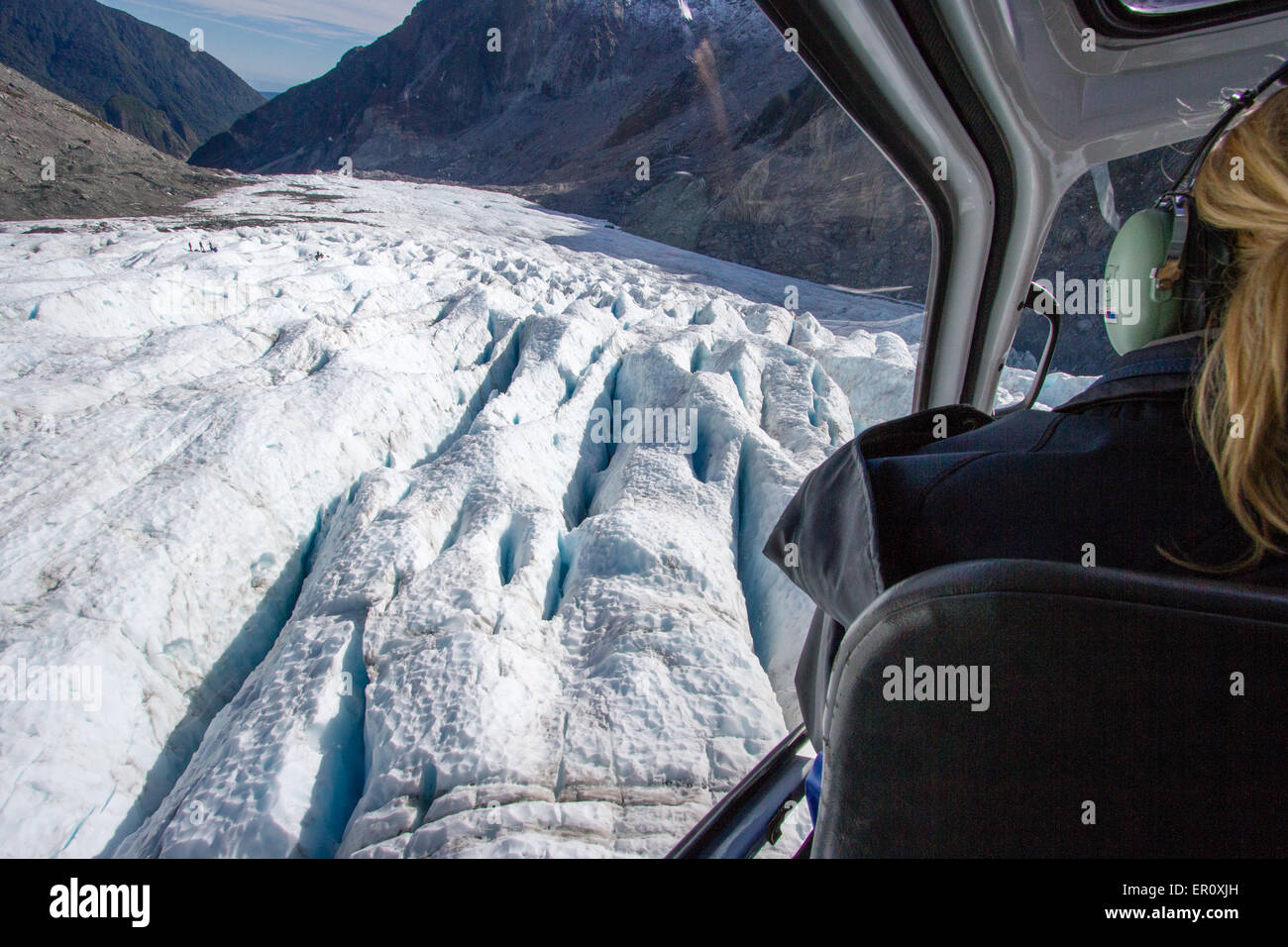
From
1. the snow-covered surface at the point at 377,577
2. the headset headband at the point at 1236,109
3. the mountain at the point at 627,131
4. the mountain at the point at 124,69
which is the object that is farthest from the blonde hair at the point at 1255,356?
the mountain at the point at 124,69

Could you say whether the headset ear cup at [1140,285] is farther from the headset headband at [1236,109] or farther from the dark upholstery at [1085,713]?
the dark upholstery at [1085,713]

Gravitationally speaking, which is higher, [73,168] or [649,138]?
[649,138]

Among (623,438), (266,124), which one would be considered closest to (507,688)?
(623,438)

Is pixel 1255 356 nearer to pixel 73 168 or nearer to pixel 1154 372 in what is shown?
pixel 1154 372

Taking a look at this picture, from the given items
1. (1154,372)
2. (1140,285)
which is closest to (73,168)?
(1140,285)

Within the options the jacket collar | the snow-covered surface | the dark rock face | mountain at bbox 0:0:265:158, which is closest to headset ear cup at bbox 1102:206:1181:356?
the jacket collar

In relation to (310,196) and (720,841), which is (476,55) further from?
(720,841)
